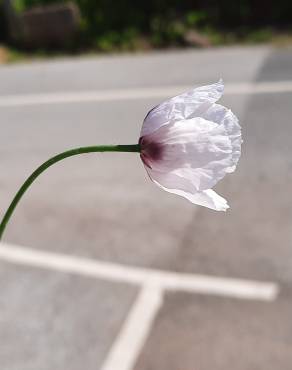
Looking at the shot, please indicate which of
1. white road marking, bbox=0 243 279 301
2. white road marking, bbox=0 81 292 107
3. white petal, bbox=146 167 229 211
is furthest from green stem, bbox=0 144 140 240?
white road marking, bbox=0 81 292 107

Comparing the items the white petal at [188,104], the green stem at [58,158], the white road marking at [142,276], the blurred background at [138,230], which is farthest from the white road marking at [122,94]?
the green stem at [58,158]

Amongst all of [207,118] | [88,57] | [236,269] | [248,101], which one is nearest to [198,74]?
[248,101]

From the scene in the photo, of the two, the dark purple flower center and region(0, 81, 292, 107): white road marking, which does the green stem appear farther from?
region(0, 81, 292, 107): white road marking

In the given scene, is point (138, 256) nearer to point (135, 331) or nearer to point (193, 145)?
point (135, 331)

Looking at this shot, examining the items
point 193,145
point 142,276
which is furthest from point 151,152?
point 142,276

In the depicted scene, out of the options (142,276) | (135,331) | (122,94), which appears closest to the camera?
(135,331)

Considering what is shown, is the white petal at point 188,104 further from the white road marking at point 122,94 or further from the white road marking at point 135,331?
the white road marking at point 122,94
